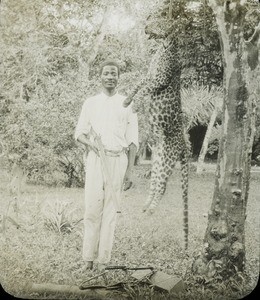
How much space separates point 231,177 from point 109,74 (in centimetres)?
125

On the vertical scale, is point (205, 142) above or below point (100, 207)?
above

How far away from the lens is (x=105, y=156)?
521 centimetres

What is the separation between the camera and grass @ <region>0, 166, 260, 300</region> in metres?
5.16

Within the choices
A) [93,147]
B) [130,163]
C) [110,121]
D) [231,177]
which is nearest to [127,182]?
[130,163]

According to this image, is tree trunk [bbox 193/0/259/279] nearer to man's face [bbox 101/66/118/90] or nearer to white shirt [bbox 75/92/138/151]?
white shirt [bbox 75/92/138/151]

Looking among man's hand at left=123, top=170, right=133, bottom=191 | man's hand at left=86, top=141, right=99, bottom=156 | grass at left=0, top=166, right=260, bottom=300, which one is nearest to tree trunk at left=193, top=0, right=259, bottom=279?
grass at left=0, top=166, right=260, bottom=300

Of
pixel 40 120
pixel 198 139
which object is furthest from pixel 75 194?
pixel 198 139

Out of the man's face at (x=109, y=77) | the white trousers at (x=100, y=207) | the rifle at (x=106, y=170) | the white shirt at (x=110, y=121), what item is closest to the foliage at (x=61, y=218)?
the white trousers at (x=100, y=207)

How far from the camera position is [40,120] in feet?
17.6

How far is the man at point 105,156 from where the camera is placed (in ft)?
17.1

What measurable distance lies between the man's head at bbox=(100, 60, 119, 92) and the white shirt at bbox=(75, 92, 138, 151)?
72 millimetres

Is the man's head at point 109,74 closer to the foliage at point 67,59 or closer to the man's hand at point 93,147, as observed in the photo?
the foliage at point 67,59

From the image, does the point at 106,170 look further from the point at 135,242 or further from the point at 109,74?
the point at 109,74

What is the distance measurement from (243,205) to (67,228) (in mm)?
1403
